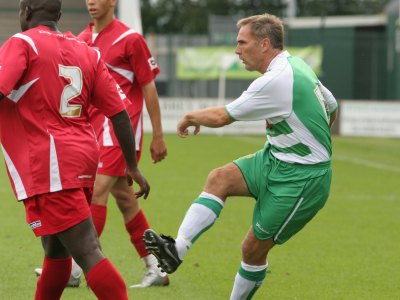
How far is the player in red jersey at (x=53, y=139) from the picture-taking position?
543cm

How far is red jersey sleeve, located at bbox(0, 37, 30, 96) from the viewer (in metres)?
5.25

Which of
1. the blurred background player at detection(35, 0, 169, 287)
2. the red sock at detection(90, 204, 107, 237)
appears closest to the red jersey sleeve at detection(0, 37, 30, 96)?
the blurred background player at detection(35, 0, 169, 287)

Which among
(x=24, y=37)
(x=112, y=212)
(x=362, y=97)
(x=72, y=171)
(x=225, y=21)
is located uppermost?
(x=24, y=37)

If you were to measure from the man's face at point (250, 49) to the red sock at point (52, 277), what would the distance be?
170 centimetres

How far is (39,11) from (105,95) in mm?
576

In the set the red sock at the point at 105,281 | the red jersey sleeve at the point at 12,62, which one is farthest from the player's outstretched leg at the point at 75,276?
the red jersey sleeve at the point at 12,62

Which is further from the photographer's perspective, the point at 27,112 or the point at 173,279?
the point at 173,279

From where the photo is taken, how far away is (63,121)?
554 centimetres

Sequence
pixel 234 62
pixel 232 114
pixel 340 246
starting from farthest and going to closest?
pixel 234 62 → pixel 340 246 → pixel 232 114

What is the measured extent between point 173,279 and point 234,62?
81.3ft

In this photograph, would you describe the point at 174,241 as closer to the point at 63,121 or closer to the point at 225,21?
the point at 63,121

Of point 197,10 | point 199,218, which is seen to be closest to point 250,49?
point 199,218

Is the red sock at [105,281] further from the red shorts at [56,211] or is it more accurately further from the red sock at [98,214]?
the red sock at [98,214]

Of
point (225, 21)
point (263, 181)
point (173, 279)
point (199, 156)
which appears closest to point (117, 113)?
point (263, 181)
